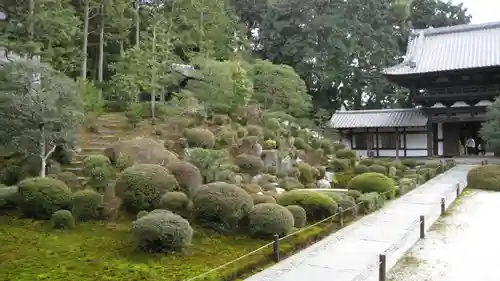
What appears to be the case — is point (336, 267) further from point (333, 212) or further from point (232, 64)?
point (232, 64)

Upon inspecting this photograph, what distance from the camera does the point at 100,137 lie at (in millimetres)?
16703

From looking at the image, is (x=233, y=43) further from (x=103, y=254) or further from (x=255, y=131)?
(x=103, y=254)

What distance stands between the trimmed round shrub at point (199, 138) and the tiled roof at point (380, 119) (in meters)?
18.6

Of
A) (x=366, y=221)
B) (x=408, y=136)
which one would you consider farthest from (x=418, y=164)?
(x=366, y=221)

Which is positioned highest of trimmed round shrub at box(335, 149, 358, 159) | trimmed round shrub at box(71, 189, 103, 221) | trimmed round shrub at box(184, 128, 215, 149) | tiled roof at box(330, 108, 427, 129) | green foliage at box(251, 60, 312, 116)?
green foliage at box(251, 60, 312, 116)

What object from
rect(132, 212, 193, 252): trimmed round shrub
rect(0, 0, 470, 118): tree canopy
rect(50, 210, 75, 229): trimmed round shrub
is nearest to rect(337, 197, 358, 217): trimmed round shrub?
rect(132, 212, 193, 252): trimmed round shrub

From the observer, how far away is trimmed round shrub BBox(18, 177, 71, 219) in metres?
10.6

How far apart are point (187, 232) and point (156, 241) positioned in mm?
638

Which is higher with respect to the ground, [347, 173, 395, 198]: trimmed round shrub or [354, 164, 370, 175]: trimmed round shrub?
[354, 164, 370, 175]: trimmed round shrub

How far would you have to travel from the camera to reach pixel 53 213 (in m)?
10.6

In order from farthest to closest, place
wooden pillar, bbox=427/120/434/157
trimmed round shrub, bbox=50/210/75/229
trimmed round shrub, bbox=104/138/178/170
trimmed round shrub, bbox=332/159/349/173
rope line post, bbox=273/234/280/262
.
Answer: wooden pillar, bbox=427/120/434/157 < trimmed round shrub, bbox=332/159/349/173 < trimmed round shrub, bbox=104/138/178/170 < trimmed round shrub, bbox=50/210/75/229 < rope line post, bbox=273/234/280/262

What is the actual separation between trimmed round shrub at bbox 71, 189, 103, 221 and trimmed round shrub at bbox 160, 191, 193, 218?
1732mm

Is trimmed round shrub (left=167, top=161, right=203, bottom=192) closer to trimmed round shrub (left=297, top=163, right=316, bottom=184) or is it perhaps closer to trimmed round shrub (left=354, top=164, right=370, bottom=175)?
trimmed round shrub (left=297, top=163, right=316, bottom=184)

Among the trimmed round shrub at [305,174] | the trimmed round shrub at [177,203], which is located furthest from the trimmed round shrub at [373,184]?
the trimmed round shrub at [177,203]
